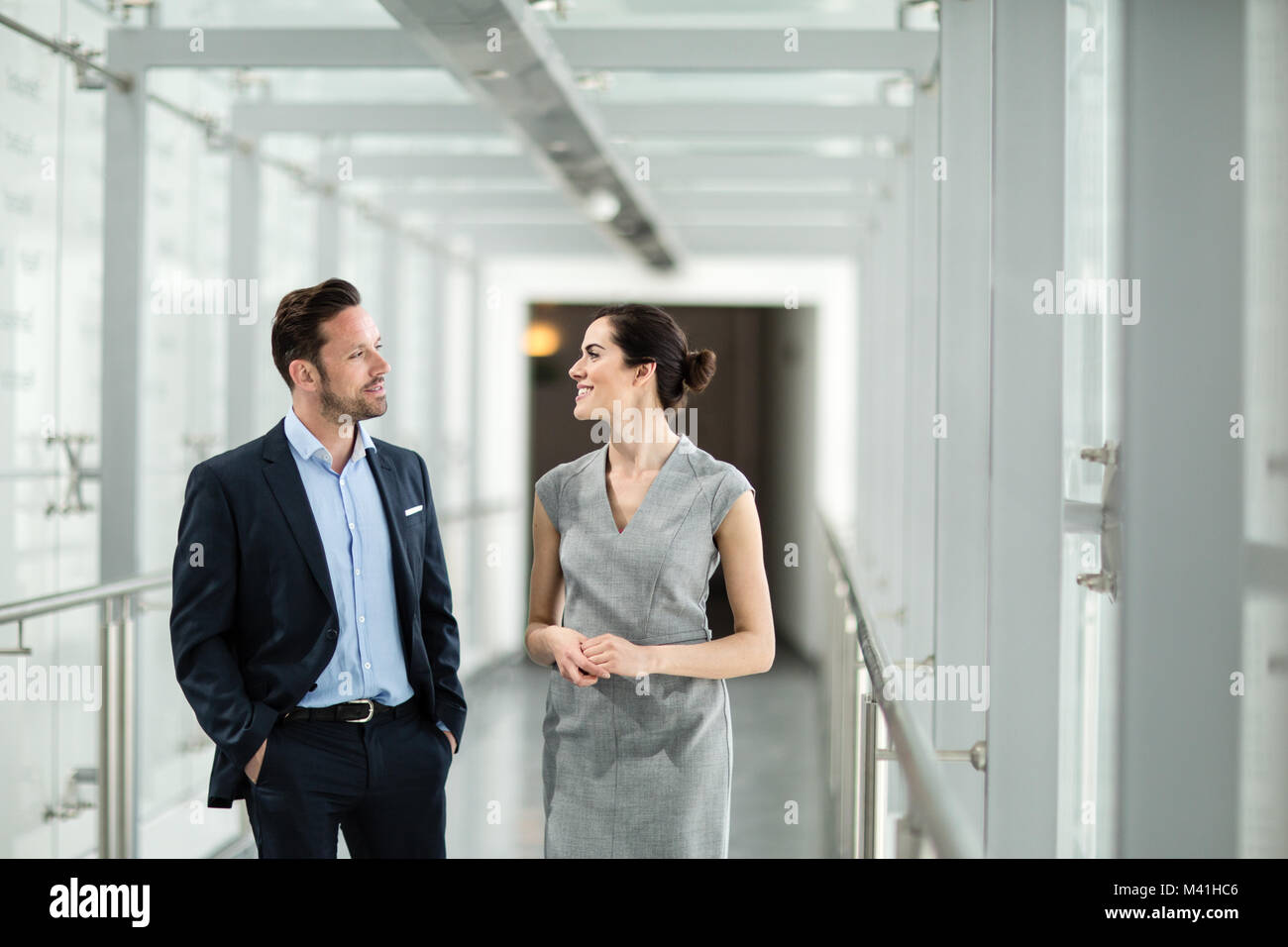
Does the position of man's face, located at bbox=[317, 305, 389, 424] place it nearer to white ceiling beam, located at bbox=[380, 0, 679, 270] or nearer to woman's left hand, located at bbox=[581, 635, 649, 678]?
woman's left hand, located at bbox=[581, 635, 649, 678]

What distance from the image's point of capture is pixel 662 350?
1.84 meters

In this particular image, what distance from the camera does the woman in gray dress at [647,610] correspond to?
1.83m

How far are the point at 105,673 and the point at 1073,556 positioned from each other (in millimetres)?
2111

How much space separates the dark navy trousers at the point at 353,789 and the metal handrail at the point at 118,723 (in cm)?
105

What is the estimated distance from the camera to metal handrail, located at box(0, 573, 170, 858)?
2725 millimetres

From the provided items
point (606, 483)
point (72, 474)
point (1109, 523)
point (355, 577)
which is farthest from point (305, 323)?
point (72, 474)

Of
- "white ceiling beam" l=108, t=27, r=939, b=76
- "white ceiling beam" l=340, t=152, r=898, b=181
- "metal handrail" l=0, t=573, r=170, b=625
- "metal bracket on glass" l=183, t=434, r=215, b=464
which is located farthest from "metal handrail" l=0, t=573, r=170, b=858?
"white ceiling beam" l=340, t=152, r=898, b=181

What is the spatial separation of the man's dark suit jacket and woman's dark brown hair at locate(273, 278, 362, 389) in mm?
130

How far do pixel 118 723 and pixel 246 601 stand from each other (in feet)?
3.94

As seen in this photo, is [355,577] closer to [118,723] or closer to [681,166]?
[118,723]

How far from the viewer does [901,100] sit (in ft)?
15.2

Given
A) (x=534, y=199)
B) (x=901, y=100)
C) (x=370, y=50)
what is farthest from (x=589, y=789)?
(x=534, y=199)

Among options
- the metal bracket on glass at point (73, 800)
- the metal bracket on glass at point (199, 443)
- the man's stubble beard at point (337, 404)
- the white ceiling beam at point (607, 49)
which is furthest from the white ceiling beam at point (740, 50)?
the metal bracket on glass at point (73, 800)

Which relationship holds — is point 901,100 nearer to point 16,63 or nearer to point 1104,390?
point 1104,390
